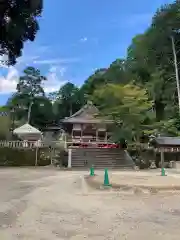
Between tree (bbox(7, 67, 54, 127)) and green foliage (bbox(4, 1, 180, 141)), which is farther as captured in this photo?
tree (bbox(7, 67, 54, 127))

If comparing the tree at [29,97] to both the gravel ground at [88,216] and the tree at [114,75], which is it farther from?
the gravel ground at [88,216]

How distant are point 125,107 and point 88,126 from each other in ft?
26.7

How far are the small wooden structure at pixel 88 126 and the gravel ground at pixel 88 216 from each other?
2427 centimetres

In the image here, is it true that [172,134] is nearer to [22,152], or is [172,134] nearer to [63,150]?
[63,150]

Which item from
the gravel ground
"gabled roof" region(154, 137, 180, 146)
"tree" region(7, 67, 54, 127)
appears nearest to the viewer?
the gravel ground

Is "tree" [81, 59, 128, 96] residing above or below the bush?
above

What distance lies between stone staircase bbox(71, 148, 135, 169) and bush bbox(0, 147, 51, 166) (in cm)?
295

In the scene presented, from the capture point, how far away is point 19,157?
95.7 feet

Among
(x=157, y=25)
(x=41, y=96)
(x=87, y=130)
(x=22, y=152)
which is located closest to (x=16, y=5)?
(x=22, y=152)

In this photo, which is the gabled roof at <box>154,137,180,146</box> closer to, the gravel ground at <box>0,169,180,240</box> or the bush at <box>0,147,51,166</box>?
the bush at <box>0,147,51,166</box>

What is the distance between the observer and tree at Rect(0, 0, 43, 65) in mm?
13117

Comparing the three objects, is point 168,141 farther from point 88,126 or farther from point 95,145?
point 88,126

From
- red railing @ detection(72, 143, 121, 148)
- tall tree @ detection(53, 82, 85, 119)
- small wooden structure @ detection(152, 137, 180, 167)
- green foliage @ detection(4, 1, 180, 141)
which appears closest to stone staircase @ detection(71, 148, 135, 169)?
green foliage @ detection(4, 1, 180, 141)

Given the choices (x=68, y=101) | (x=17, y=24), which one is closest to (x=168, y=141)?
(x=17, y=24)
